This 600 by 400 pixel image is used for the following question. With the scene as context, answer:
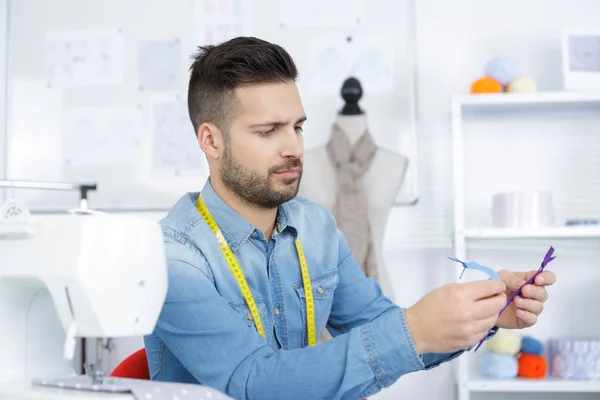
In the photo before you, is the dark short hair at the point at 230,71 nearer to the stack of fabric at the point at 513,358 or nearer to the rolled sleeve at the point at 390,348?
the rolled sleeve at the point at 390,348

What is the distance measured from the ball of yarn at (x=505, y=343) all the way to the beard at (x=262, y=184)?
1.40m

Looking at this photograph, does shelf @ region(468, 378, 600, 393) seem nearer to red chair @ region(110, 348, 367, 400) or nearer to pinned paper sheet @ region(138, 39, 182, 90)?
red chair @ region(110, 348, 367, 400)

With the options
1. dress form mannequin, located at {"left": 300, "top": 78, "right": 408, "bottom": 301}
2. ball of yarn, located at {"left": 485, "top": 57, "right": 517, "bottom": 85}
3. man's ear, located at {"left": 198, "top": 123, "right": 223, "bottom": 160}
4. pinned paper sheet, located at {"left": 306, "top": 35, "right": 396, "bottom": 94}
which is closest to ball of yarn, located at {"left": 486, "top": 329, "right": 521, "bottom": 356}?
dress form mannequin, located at {"left": 300, "top": 78, "right": 408, "bottom": 301}

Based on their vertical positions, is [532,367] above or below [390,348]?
below

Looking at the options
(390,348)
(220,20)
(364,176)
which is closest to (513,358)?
(364,176)

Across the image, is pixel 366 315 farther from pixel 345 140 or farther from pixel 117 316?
pixel 345 140

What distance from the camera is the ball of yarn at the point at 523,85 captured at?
106 inches

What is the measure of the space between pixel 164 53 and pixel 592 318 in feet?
6.85

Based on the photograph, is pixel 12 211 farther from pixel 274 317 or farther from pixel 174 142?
pixel 174 142

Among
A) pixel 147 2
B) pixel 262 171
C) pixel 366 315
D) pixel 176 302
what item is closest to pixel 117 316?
pixel 176 302

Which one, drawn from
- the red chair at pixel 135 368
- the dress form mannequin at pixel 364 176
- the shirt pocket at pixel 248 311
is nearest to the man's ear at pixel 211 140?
the shirt pocket at pixel 248 311

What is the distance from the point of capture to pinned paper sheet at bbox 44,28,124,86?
10.4 feet

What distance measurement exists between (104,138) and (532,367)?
1.97 meters

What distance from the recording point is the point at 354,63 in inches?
119
